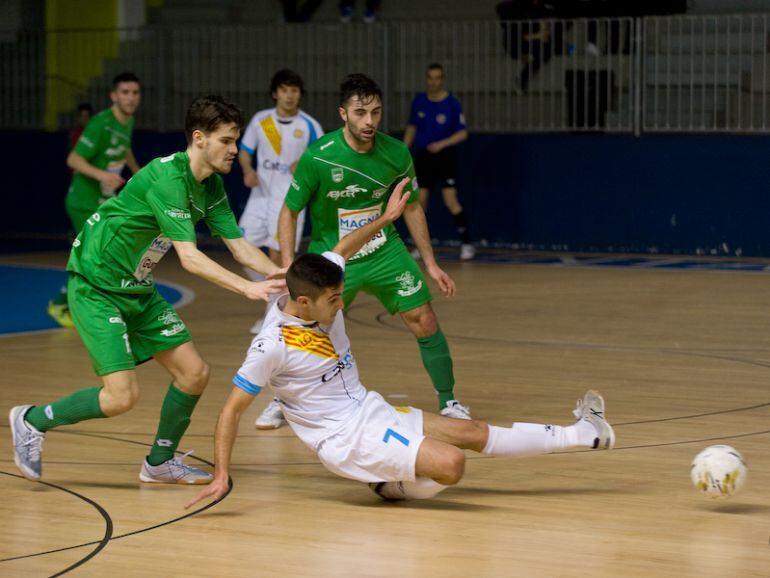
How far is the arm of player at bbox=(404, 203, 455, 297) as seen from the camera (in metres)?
7.55

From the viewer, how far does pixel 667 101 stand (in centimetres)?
1689

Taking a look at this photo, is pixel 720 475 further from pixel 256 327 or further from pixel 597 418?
pixel 256 327

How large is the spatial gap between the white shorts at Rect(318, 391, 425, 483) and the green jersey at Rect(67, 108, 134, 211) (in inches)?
250

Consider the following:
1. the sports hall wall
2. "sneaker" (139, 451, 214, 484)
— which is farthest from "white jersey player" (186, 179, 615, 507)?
the sports hall wall

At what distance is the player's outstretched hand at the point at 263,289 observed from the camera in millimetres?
5598

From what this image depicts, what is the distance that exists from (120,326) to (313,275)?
1.05 metres

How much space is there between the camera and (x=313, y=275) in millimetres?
5555

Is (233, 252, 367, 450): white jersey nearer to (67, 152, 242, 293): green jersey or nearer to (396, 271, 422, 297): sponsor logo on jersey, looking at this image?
(67, 152, 242, 293): green jersey

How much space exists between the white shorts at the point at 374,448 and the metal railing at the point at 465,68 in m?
11.5

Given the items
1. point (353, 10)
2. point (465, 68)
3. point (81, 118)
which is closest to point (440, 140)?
point (465, 68)

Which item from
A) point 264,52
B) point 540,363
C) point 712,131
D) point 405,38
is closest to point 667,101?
point 712,131

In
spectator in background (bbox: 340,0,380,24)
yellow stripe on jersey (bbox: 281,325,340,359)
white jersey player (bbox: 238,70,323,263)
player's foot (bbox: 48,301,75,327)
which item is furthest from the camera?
spectator in background (bbox: 340,0,380,24)

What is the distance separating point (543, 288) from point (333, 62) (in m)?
6.38

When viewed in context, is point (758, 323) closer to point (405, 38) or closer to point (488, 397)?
point (488, 397)
